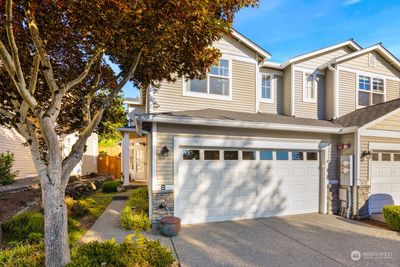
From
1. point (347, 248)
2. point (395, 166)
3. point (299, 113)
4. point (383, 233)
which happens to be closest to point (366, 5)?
point (299, 113)

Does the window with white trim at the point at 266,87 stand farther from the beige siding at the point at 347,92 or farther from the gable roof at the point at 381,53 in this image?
the beige siding at the point at 347,92

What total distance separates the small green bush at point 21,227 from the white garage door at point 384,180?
34.6ft

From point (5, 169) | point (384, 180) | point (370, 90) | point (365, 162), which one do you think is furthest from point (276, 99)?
point (5, 169)

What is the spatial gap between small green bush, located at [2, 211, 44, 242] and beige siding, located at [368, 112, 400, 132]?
10687mm

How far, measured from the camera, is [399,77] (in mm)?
11328

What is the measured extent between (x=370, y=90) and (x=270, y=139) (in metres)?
6.47

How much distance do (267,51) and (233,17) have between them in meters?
5.48

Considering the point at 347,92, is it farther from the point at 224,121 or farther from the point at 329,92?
the point at 224,121

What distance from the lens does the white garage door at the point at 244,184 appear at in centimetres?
722

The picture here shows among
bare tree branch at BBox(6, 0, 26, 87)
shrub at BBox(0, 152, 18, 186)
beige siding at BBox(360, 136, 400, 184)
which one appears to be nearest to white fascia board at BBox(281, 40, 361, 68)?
beige siding at BBox(360, 136, 400, 184)

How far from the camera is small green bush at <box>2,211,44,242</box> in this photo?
5.49 meters

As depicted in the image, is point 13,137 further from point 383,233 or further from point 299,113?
point 383,233

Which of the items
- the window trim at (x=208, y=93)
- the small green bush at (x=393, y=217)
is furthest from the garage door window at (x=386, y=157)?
the window trim at (x=208, y=93)

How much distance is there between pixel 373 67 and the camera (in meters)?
10.8
